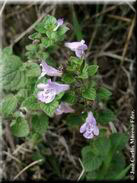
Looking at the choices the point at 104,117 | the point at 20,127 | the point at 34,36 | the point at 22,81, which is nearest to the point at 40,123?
the point at 20,127

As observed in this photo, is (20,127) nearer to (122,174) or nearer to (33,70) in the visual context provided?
(33,70)

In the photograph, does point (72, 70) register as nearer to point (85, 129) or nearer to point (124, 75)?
point (85, 129)

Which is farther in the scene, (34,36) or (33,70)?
(33,70)

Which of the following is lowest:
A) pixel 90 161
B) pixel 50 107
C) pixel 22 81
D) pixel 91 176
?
pixel 91 176

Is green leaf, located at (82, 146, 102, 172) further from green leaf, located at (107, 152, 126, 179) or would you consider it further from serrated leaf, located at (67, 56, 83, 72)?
serrated leaf, located at (67, 56, 83, 72)

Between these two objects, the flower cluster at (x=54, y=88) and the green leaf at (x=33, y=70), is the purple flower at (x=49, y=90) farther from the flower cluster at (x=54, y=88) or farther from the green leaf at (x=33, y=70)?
the green leaf at (x=33, y=70)

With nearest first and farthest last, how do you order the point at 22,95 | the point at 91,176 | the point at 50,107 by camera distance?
the point at 50,107, the point at 22,95, the point at 91,176

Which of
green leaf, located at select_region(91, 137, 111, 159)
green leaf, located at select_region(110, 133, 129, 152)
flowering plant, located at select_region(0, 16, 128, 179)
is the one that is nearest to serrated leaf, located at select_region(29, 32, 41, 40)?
flowering plant, located at select_region(0, 16, 128, 179)
